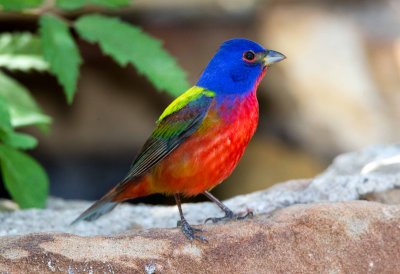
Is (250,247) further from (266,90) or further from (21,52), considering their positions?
(266,90)

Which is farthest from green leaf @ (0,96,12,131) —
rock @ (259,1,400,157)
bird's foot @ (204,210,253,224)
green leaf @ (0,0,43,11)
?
rock @ (259,1,400,157)

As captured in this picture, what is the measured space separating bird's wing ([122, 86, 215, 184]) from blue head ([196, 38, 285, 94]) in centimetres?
8

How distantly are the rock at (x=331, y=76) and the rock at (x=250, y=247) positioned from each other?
14.8ft

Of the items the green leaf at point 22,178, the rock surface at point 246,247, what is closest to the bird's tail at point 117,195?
the rock surface at point 246,247

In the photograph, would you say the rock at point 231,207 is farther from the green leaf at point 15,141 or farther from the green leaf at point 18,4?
the green leaf at point 18,4

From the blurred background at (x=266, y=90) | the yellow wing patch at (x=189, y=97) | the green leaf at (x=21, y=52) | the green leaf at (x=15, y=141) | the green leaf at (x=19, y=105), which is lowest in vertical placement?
the blurred background at (x=266, y=90)

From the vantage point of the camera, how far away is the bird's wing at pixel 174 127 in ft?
12.7

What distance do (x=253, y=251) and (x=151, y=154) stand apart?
0.91 metres

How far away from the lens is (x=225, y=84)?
4.00 meters

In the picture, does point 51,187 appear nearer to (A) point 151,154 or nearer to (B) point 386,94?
(B) point 386,94

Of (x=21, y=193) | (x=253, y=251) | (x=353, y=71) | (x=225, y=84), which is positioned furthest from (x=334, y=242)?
(x=353, y=71)

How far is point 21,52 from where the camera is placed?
4906 millimetres

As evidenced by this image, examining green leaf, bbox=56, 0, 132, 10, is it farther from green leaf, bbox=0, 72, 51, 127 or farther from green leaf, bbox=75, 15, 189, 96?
green leaf, bbox=0, 72, 51, 127

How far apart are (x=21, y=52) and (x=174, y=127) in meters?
1.45
